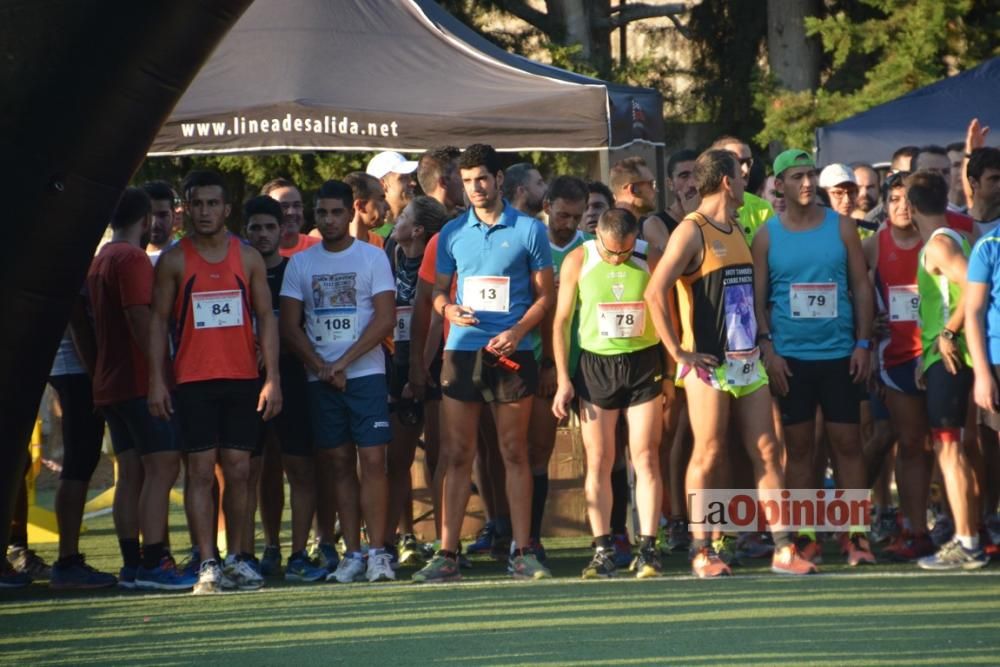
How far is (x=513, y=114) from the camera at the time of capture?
981cm

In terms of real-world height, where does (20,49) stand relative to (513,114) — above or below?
below

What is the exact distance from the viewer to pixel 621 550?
28.1ft

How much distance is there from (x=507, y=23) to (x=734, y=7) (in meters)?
3.10

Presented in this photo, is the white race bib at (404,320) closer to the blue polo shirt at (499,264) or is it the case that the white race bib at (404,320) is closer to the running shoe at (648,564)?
the blue polo shirt at (499,264)

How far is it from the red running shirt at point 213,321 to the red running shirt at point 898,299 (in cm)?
326

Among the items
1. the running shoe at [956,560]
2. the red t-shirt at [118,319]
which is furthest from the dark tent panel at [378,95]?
the running shoe at [956,560]

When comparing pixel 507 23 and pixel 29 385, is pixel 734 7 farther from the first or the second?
pixel 29 385

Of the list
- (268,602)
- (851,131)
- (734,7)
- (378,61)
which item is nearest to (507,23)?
(734,7)

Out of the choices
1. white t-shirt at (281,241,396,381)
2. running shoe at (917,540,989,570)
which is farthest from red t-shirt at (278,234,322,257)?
running shoe at (917,540,989,570)

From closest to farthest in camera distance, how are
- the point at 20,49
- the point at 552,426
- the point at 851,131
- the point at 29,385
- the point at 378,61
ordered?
the point at 20,49 → the point at 29,385 → the point at 552,426 → the point at 378,61 → the point at 851,131

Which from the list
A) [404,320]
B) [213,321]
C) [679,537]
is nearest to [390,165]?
[404,320]

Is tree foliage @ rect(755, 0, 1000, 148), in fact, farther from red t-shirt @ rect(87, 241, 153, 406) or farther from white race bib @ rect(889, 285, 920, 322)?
red t-shirt @ rect(87, 241, 153, 406)

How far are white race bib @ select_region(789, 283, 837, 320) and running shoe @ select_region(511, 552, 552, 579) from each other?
5.85 feet

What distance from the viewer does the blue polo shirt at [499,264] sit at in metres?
8.16
